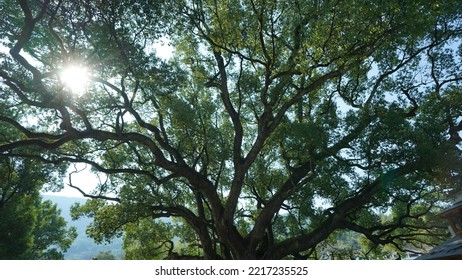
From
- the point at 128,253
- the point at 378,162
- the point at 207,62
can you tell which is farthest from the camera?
the point at 128,253

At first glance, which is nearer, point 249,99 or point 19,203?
point 249,99

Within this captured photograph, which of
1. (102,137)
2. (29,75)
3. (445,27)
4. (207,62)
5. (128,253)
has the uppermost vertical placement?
(207,62)

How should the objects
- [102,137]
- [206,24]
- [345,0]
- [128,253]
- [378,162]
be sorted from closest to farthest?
1. [345,0]
2. [378,162]
3. [102,137]
4. [206,24]
5. [128,253]

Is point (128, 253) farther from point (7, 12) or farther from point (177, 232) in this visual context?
point (7, 12)

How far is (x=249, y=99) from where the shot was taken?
13023mm

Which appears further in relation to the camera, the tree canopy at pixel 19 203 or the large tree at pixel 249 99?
the tree canopy at pixel 19 203

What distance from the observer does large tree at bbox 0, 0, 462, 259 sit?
28.8 feet

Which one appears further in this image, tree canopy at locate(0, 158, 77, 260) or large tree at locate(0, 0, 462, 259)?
tree canopy at locate(0, 158, 77, 260)

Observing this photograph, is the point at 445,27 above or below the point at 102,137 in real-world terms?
above

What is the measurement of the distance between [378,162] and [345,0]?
4.83 metres

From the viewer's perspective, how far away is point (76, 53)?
962 centimetres

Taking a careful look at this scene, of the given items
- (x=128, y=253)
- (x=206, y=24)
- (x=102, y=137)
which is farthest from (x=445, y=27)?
(x=128, y=253)

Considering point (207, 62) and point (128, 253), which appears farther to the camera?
point (128, 253)

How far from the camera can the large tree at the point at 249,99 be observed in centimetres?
878
